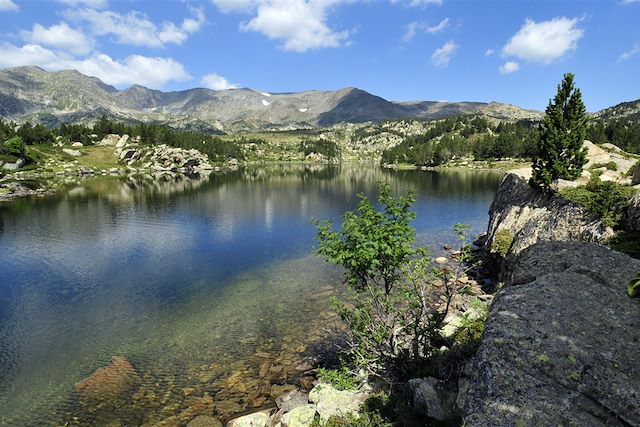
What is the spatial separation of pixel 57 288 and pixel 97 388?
24.3 metres

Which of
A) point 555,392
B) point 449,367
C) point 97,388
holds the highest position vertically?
point 555,392

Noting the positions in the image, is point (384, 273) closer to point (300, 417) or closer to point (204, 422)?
point (300, 417)

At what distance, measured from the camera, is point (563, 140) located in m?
49.2

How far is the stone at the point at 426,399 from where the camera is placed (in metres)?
16.6

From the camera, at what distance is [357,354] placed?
71.3 feet

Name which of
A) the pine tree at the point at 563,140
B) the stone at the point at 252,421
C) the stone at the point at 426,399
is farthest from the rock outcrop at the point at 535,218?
the stone at the point at 252,421

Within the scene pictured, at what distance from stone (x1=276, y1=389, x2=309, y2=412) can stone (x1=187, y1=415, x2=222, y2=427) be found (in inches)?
155

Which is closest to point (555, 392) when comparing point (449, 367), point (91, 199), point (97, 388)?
point (449, 367)

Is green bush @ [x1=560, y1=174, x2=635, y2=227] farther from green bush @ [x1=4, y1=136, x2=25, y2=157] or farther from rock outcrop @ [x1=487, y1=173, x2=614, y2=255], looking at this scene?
green bush @ [x1=4, y1=136, x2=25, y2=157]

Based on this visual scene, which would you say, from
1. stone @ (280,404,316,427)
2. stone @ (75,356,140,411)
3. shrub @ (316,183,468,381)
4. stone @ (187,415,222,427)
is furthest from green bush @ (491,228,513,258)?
stone @ (75,356,140,411)

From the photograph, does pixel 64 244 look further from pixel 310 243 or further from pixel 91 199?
pixel 91 199

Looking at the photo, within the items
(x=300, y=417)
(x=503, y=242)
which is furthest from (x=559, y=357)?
(x=503, y=242)

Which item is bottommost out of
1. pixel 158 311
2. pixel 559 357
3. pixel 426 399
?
pixel 158 311

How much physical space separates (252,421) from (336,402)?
5542 millimetres
